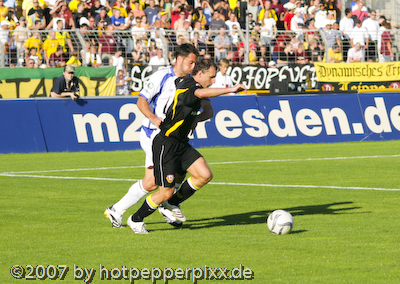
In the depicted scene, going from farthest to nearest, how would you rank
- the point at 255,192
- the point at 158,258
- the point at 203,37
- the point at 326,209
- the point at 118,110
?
the point at 203,37 < the point at 118,110 < the point at 255,192 < the point at 326,209 < the point at 158,258

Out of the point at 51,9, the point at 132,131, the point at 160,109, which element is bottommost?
the point at 132,131

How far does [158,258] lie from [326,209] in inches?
149

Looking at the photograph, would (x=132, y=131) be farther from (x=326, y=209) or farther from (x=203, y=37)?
(x=326, y=209)

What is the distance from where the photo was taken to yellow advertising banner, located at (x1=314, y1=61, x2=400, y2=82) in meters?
24.7

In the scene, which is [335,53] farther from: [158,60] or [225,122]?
[225,122]

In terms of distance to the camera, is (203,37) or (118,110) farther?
(203,37)

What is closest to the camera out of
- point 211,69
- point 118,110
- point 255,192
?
point 211,69

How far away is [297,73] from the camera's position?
81.9ft

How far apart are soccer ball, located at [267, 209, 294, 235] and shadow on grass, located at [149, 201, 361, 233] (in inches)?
36.0

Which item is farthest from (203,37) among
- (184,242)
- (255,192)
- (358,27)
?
(184,242)

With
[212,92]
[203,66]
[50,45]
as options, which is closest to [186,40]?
[50,45]

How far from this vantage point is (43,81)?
21547 mm

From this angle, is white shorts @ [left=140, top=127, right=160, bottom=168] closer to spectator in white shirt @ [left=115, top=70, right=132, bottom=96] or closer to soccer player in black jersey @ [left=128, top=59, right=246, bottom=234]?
soccer player in black jersey @ [left=128, top=59, right=246, bottom=234]

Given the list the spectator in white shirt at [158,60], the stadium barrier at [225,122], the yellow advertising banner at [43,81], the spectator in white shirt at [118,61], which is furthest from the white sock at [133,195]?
the spectator in white shirt at [118,61]
